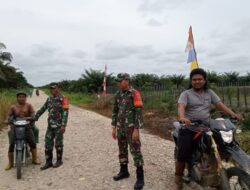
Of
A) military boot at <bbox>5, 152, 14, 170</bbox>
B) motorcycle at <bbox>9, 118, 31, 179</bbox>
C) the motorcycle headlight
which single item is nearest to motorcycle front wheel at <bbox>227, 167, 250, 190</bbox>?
the motorcycle headlight

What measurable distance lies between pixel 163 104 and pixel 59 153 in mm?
10493

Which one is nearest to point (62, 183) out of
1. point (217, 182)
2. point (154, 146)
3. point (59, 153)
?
point (59, 153)

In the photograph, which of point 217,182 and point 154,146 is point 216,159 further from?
point 154,146

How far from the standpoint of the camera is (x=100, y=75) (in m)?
38.2

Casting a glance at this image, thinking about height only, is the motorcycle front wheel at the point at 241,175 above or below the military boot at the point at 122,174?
above

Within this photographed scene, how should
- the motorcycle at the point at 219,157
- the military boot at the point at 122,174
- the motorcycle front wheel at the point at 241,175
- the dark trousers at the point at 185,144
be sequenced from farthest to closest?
the military boot at the point at 122,174 → the dark trousers at the point at 185,144 → the motorcycle at the point at 219,157 → the motorcycle front wheel at the point at 241,175

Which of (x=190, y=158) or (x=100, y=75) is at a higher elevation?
(x=100, y=75)

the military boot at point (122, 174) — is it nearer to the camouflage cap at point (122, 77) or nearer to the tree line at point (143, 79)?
the camouflage cap at point (122, 77)

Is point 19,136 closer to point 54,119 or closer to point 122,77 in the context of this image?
point 54,119

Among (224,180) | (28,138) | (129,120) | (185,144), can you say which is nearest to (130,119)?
(129,120)

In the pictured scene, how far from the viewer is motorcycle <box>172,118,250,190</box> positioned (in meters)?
3.85

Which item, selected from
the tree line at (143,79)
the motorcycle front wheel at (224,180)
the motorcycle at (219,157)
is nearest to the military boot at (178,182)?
the motorcycle at (219,157)

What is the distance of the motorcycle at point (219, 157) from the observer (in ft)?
12.6

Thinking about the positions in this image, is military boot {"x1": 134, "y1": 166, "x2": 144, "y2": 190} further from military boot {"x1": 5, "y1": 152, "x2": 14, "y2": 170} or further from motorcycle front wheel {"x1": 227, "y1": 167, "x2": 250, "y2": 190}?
military boot {"x1": 5, "y1": 152, "x2": 14, "y2": 170}
